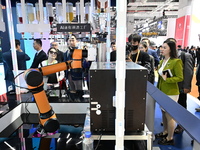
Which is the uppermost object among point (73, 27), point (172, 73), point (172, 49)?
point (73, 27)

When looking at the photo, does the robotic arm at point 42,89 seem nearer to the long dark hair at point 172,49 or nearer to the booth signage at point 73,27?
the booth signage at point 73,27

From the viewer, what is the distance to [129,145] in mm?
1389

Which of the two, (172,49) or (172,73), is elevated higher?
(172,49)

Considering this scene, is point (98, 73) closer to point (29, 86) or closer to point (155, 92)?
point (29, 86)

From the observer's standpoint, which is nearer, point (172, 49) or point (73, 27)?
point (73, 27)

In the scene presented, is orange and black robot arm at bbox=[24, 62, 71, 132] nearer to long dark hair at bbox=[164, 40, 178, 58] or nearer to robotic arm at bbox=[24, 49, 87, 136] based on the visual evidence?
robotic arm at bbox=[24, 49, 87, 136]

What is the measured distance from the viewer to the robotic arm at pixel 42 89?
1232 mm

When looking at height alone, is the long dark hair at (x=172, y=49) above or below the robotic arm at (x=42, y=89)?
above

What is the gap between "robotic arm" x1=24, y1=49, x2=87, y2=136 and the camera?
4.04 ft

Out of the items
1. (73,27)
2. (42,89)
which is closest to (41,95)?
(42,89)

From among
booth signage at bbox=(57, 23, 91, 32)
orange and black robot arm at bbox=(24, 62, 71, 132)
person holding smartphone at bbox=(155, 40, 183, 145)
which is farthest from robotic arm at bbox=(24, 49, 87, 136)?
person holding smartphone at bbox=(155, 40, 183, 145)

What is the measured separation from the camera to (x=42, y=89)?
1.29 metres

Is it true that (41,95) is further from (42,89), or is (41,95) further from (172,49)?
(172,49)

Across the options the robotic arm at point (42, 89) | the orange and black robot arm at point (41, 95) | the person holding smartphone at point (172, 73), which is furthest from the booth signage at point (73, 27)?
the person holding smartphone at point (172, 73)
